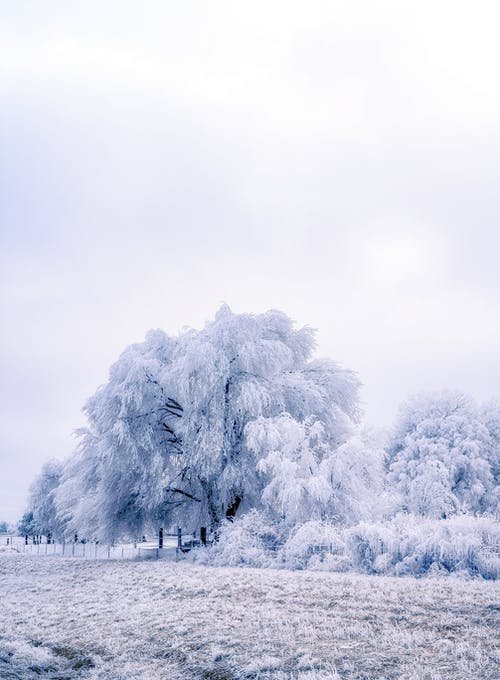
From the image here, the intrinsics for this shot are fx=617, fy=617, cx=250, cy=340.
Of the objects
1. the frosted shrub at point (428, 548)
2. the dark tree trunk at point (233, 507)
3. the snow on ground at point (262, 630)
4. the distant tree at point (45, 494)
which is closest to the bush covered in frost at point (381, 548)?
the frosted shrub at point (428, 548)

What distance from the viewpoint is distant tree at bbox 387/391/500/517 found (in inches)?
1596

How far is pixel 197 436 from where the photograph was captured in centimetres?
2514

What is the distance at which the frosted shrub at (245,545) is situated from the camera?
807 inches

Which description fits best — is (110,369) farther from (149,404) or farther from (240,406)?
(240,406)

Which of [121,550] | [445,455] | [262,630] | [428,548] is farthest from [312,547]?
[445,455]

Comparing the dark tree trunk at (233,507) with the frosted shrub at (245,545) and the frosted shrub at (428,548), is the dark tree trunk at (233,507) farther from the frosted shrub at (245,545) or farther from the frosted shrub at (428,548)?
the frosted shrub at (428,548)

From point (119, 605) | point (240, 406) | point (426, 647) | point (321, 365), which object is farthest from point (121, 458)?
point (426, 647)

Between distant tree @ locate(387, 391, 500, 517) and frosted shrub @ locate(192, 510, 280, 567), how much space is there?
19062mm

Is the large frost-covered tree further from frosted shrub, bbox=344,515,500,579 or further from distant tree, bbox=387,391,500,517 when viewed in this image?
distant tree, bbox=387,391,500,517

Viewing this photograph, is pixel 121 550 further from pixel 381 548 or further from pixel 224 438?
pixel 381 548

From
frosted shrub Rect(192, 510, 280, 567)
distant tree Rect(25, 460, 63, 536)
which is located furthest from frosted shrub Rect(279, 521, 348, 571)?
distant tree Rect(25, 460, 63, 536)

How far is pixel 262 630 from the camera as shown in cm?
1020

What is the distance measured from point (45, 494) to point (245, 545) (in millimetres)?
38950

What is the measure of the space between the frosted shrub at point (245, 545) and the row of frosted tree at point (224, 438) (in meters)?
0.17
